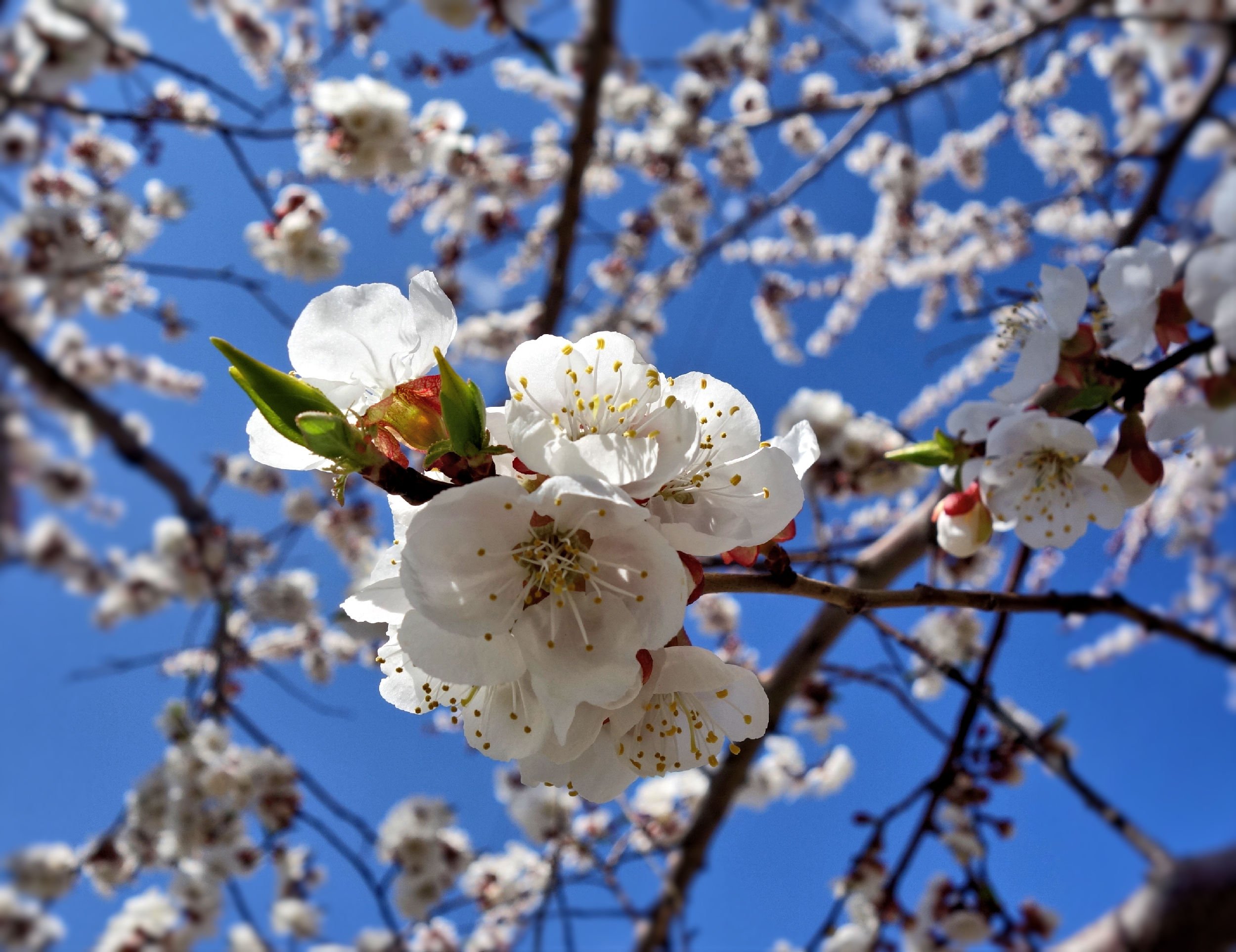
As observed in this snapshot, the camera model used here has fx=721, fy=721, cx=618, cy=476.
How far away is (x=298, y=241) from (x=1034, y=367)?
2.77 m

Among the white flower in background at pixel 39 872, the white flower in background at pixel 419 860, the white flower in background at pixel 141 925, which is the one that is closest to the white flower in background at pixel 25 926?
the white flower in background at pixel 39 872

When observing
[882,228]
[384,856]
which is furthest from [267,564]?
[882,228]

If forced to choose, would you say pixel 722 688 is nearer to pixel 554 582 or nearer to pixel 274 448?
pixel 554 582

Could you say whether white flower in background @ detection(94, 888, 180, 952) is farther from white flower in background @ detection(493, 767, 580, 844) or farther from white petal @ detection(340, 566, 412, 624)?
white petal @ detection(340, 566, 412, 624)

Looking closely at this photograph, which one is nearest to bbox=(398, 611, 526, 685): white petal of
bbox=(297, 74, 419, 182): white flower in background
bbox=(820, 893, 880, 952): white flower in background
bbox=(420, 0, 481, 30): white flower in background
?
bbox=(820, 893, 880, 952): white flower in background

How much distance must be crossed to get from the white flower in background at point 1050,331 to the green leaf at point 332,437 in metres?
0.81

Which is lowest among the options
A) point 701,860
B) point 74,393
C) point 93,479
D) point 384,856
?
point 701,860

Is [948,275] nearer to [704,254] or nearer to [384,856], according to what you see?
[704,254]

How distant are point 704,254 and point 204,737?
124 inches

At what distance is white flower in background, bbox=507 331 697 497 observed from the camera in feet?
1.89

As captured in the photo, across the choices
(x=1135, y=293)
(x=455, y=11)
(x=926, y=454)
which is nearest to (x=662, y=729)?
(x=926, y=454)

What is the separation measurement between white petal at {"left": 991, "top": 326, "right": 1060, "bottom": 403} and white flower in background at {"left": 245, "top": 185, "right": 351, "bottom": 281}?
8.53ft

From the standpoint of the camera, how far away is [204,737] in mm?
2912

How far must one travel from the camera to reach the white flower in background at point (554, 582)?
55cm
